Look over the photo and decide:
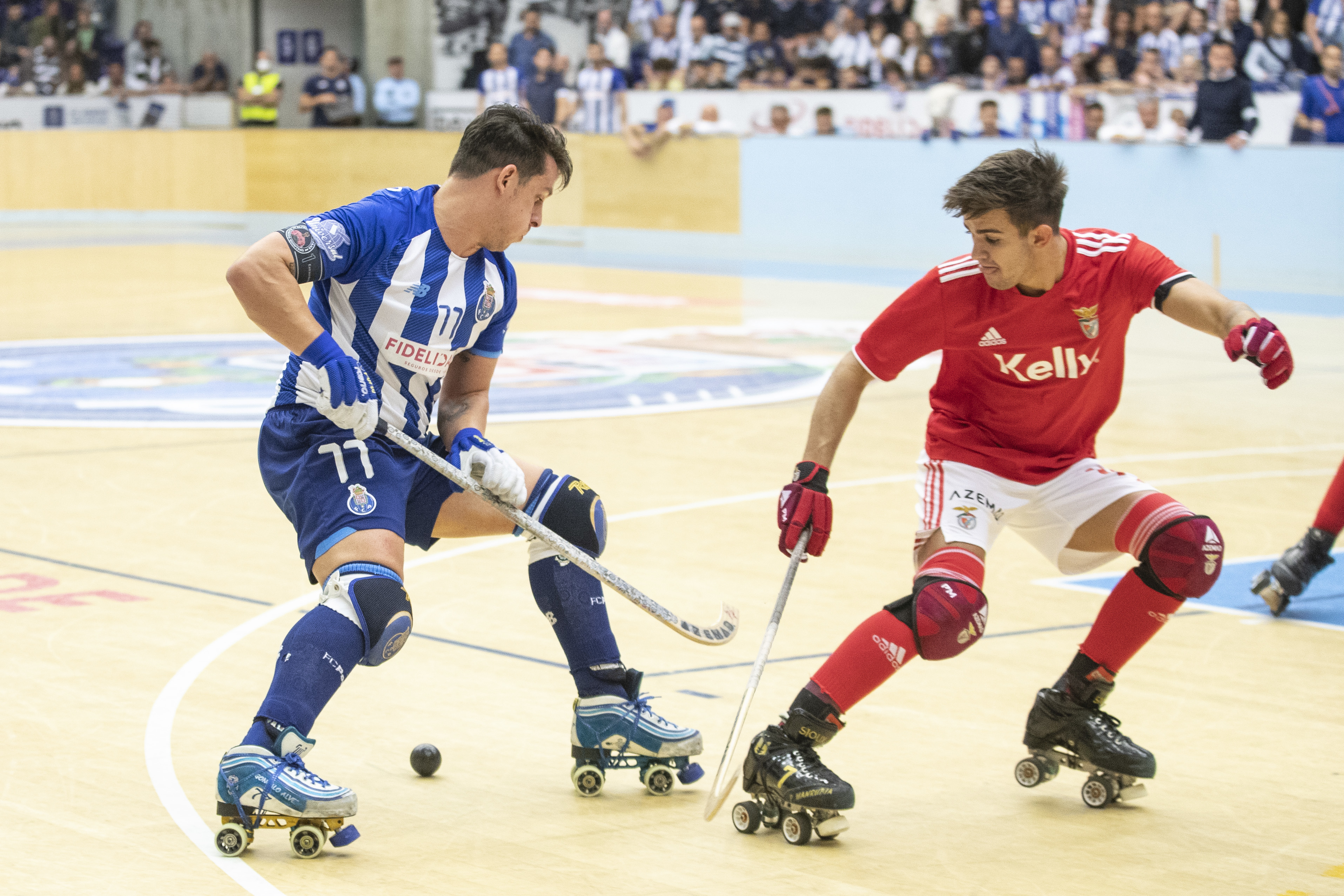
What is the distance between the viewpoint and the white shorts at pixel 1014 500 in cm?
436

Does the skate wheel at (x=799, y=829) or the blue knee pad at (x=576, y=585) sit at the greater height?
the blue knee pad at (x=576, y=585)

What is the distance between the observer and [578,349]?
13.3 m

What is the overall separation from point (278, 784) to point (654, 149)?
18560 millimetres

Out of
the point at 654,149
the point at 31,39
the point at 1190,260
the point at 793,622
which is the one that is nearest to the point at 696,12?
the point at 654,149

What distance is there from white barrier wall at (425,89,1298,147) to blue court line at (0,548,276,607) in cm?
1316

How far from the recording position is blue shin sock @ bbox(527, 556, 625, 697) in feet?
14.4

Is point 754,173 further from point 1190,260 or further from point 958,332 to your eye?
point 958,332

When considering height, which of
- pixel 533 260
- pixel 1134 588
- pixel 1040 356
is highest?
pixel 1040 356

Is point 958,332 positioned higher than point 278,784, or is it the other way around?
point 958,332

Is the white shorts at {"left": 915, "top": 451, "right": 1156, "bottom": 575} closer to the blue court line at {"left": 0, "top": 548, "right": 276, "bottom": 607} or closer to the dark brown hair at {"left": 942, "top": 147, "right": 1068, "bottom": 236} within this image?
the dark brown hair at {"left": 942, "top": 147, "right": 1068, "bottom": 236}

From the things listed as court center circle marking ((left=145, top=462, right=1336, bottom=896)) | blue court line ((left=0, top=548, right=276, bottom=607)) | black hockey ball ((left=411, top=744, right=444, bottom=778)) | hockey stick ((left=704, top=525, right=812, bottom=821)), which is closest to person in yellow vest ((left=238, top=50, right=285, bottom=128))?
court center circle marking ((left=145, top=462, right=1336, bottom=896))

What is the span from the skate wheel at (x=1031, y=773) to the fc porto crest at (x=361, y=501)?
174cm

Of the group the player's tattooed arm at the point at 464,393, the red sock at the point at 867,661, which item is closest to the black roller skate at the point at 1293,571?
the red sock at the point at 867,661

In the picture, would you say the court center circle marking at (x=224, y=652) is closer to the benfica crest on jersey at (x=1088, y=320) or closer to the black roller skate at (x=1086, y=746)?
the black roller skate at (x=1086, y=746)
